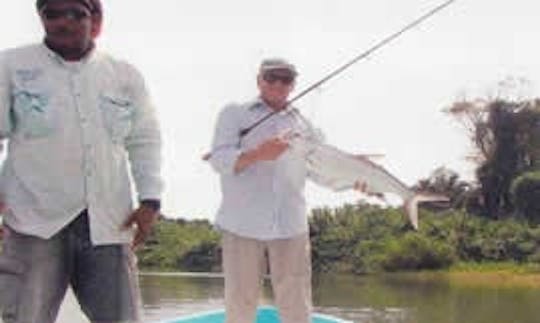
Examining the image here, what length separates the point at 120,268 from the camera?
3.87 meters

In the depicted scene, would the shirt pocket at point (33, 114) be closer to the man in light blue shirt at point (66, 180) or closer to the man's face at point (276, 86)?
the man in light blue shirt at point (66, 180)

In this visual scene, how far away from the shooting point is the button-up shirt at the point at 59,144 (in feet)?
12.3

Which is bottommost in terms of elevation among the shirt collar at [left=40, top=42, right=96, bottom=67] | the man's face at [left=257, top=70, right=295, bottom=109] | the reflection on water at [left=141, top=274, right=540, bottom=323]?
the reflection on water at [left=141, top=274, right=540, bottom=323]

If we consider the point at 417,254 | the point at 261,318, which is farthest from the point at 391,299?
the point at 261,318

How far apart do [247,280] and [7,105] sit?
1996mm

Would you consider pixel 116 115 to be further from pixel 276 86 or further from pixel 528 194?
pixel 528 194

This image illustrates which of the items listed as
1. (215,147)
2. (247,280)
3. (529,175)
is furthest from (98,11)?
(529,175)

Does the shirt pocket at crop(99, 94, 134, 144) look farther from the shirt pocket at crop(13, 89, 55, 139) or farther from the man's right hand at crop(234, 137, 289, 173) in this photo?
the man's right hand at crop(234, 137, 289, 173)

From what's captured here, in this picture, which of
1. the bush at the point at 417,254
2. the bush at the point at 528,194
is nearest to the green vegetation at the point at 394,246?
the bush at the point at 417,254

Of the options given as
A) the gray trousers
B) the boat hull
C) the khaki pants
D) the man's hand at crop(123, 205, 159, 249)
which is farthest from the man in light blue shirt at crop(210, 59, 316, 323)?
the boat hull

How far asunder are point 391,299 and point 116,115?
28.6 meters

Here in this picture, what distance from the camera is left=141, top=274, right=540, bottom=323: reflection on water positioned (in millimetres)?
23562

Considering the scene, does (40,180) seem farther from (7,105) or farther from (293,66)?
(293,66)

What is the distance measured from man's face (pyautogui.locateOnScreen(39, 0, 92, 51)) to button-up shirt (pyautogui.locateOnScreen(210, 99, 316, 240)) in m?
1.60
